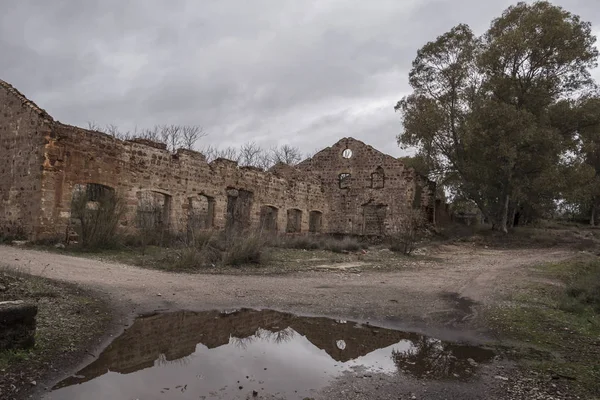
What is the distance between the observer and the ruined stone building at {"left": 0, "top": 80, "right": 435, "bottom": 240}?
1348cm

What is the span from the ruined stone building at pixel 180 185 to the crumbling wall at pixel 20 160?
0.10ft

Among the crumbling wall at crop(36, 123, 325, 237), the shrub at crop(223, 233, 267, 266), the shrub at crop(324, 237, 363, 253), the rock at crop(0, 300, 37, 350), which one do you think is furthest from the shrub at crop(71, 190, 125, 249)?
the rock at crop(0, 300, 37, 350)

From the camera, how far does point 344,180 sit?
26.6 metres

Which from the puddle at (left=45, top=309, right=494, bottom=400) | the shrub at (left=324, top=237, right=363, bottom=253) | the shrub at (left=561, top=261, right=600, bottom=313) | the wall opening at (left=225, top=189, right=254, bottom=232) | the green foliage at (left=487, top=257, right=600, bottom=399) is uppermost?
the wall opening at (left=225, top=189, right=254, bottom=232)

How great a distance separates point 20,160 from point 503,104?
19919 mm

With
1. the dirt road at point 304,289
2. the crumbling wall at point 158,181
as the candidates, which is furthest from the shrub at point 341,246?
the dirt road at point 304,289

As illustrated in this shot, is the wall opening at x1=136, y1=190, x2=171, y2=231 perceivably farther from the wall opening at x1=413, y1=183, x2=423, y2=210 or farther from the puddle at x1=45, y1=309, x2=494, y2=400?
the wall opening at x1=413, y1=183, x2=423, y2=210

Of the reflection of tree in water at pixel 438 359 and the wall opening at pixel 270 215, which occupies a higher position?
the wall opening at pixel 270 215

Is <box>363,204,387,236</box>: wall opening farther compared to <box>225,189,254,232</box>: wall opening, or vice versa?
<box>363,204,387,236</box>: wall opening

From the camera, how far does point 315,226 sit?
26.4m

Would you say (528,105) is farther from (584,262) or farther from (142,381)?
(142,381)

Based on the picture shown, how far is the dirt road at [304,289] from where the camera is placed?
6.66m

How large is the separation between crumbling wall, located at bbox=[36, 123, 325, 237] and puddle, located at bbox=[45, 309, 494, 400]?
9345 mm

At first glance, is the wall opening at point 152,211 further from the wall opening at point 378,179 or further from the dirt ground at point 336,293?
the wall opening at point 378,179
